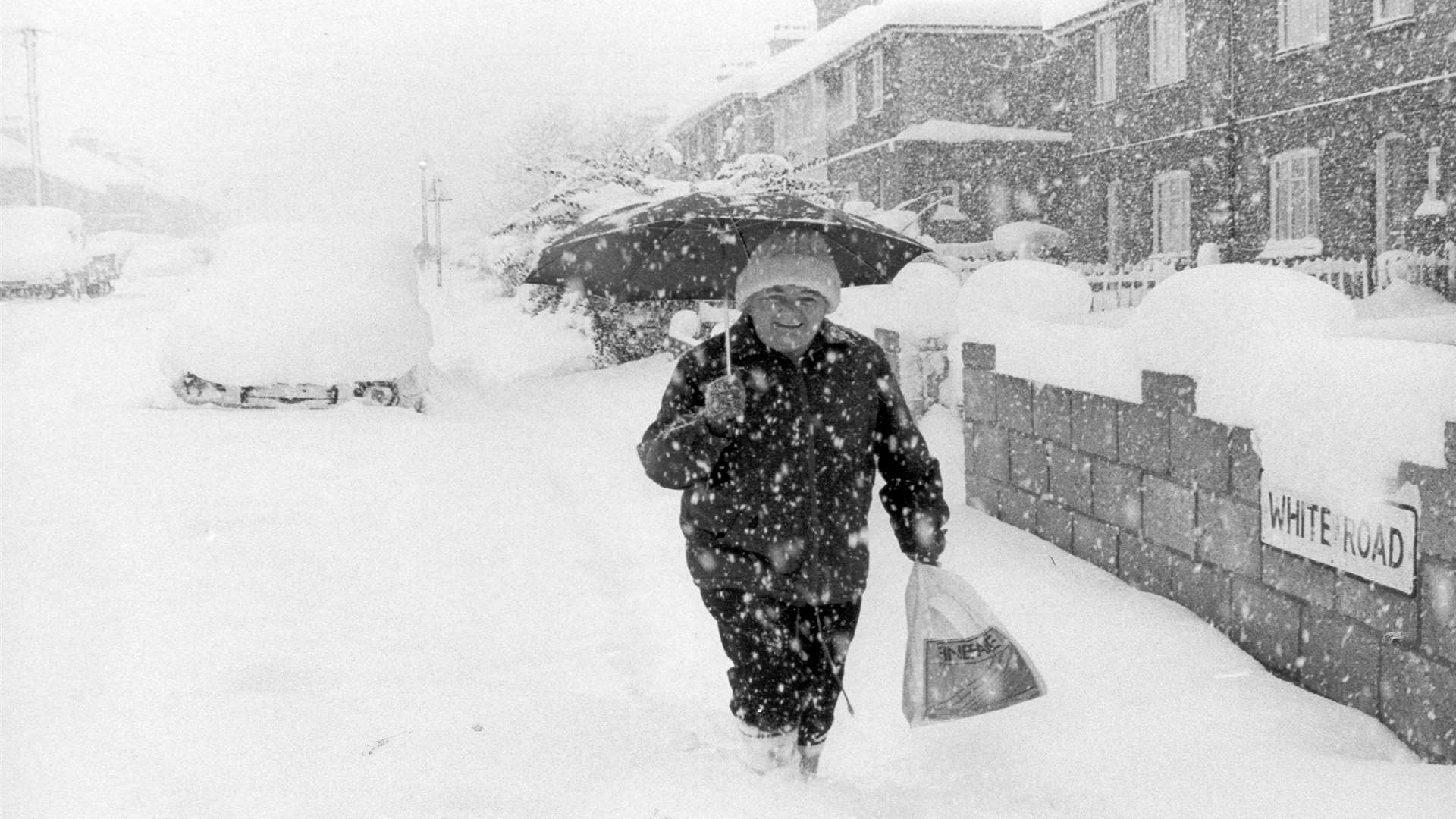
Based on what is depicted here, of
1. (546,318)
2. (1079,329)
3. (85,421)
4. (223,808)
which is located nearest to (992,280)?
(1079,329)

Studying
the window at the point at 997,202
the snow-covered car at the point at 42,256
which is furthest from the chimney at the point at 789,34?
the snow-covered car at the point at 42,256

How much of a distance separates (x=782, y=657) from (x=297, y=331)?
27.1 feet

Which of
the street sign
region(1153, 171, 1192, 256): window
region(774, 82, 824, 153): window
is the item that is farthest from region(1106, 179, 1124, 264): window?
the street sign

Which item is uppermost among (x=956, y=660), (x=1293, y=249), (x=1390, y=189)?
(x=1390, y=189)

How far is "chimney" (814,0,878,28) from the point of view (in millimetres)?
32938

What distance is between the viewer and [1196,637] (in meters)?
4.29

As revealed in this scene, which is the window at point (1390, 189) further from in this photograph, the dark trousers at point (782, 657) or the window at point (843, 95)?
the dark trousers at point (782, 657)

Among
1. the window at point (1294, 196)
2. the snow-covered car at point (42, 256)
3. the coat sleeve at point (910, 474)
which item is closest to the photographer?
the coat sleeve at point (910, 474)

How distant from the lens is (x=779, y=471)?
3.23m

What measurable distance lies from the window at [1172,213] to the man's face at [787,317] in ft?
59.7

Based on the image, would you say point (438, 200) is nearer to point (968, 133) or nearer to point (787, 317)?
point (968, 133)

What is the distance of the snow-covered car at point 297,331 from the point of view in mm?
10156

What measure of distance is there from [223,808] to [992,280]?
16.4 ft

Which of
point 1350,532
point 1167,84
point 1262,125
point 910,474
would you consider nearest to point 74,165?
point 1167,84
